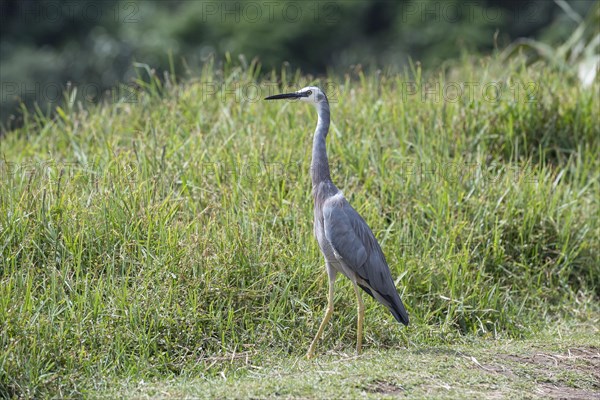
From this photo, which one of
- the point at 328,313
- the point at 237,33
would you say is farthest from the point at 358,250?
the point at 237,33

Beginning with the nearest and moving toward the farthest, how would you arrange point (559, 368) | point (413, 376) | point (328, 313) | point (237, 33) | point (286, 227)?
1. point (413, 376)
2. point (559, 368)
3. point (328, 313)
4. point (286, 227)
5. point (237, 33)

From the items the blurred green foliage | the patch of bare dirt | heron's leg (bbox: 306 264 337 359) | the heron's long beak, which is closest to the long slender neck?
the heron's long beak

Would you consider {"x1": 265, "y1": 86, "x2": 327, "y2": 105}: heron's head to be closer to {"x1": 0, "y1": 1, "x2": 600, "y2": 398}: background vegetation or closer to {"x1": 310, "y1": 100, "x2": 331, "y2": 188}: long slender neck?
{"x1": 310, "y1": 100, "x2": 331, "y2": 188}: long slender neck

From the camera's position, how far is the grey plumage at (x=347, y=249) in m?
5.84

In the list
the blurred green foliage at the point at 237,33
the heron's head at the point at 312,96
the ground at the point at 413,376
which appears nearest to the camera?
the ground at the point at 413,376

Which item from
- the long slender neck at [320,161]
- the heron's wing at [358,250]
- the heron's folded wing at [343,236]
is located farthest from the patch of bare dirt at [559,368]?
the long slender neck at [320,161]

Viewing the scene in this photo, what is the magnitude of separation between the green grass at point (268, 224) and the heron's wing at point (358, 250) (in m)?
0.38

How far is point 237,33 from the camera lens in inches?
683

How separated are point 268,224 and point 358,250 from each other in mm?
1266

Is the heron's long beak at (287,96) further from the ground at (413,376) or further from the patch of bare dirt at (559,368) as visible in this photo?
the patch of bare dirt at (559,368)

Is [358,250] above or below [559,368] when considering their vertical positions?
above

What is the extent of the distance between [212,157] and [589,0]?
44.6 ft

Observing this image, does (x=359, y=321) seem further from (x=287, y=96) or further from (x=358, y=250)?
(x=287, y=96)

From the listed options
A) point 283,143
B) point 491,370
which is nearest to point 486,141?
point 283,143
